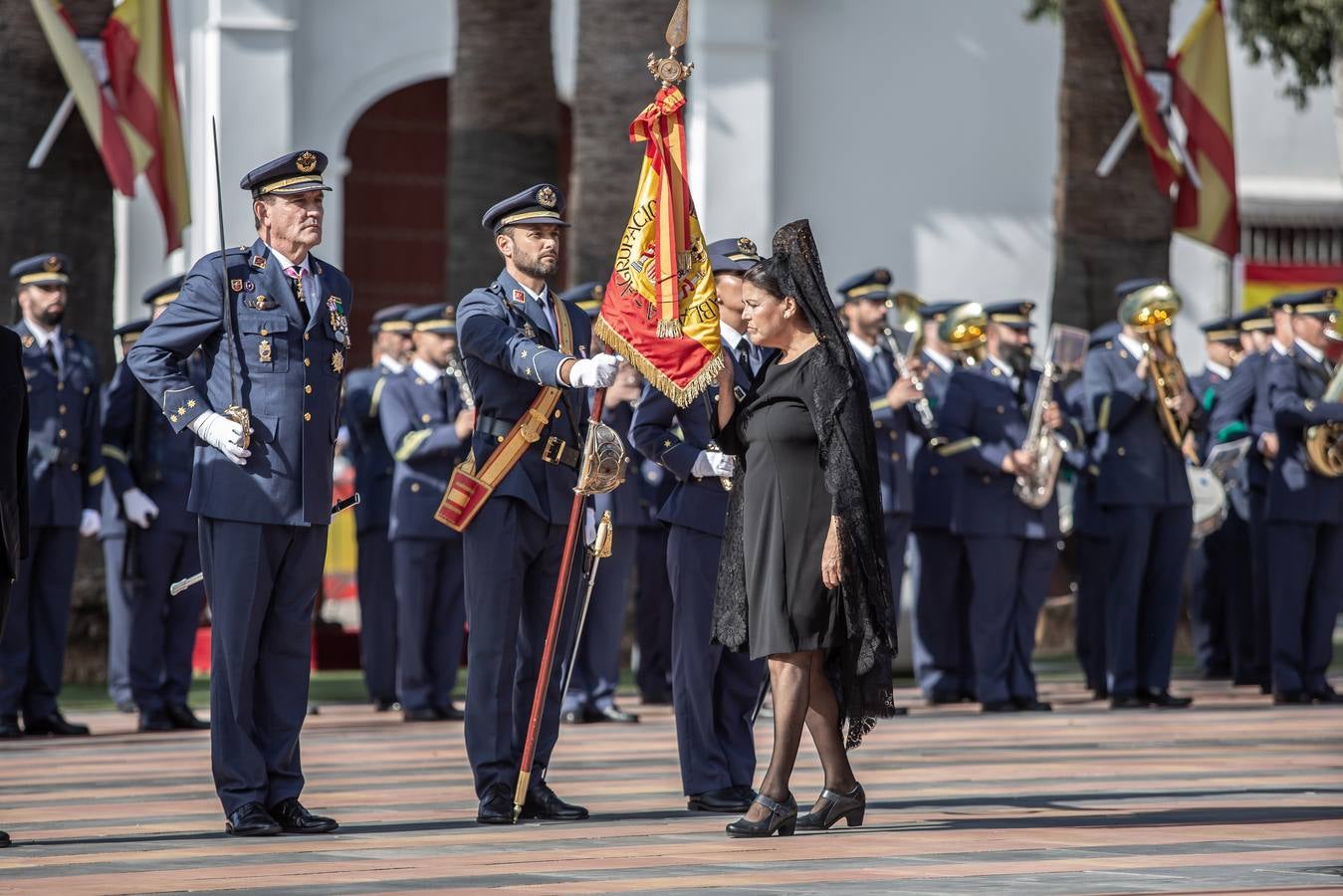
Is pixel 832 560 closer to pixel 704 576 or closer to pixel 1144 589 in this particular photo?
pixel 704 576

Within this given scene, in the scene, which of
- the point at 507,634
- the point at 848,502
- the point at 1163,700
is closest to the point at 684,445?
the point at 507,634

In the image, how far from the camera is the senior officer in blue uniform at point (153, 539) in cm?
1262

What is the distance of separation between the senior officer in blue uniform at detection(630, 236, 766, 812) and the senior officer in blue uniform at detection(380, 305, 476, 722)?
4.25 m

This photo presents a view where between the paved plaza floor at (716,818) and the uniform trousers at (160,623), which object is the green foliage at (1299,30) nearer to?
the paved plaza floor at (716,818)

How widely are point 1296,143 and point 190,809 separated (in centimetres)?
1803

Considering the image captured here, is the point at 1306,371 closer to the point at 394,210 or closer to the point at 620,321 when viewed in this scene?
the point at 620,321

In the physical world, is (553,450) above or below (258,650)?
above

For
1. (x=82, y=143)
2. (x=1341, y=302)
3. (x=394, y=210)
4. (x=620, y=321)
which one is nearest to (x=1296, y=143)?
(x=1341, y=302)

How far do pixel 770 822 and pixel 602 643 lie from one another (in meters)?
5.13

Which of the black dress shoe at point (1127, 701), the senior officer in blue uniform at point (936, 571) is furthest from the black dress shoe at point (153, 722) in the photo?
the black dress shoe at point (1127, 701)

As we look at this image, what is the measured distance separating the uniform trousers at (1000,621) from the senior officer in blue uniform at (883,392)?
462mm

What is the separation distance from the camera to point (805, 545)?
26.2ft

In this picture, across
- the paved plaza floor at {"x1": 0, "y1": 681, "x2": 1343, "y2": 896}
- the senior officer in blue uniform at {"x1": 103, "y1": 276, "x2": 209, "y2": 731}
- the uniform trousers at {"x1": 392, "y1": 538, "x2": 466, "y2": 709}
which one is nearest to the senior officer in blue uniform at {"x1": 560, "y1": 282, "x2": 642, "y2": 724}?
the paved plaza floor at {"x1": 0, "y1": 681, "x2": 1343, "y2": 896}

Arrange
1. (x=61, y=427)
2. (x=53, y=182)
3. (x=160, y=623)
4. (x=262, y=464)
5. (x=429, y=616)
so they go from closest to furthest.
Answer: (x=262, y=464), (x=61, y=427), (x=160, y=623), (x=429, y=616), (x=53, y=182)
